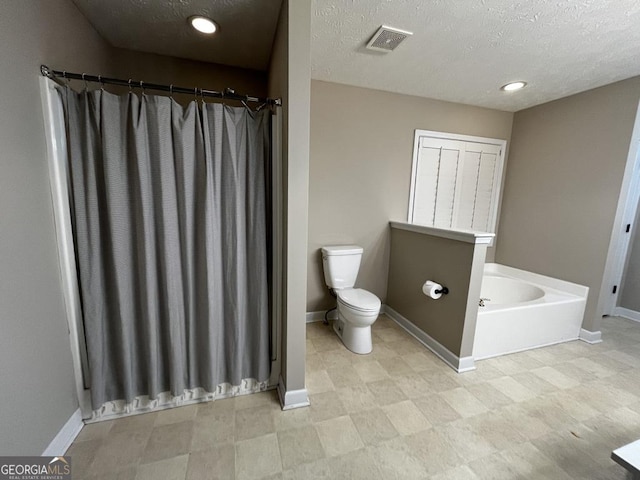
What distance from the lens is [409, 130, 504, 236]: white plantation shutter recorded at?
107 inches

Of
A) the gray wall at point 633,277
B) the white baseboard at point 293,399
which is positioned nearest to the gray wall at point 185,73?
the white baseboard at point 293,399

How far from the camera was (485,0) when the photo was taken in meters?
1.33

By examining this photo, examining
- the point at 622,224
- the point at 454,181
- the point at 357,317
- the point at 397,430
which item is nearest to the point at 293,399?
the point at 397,430

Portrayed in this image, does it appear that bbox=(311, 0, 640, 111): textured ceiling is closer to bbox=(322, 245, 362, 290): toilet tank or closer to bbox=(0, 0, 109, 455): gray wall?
bbox=(0, 0, 109, 455): gray wall

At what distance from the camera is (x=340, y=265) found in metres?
2.38

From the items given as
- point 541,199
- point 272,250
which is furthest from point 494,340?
point 272,250

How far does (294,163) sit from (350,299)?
1241 millimetres

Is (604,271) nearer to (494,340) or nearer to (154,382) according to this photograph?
(494,340)

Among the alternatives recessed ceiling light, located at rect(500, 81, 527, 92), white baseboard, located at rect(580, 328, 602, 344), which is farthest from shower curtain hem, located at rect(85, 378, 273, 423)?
recessed ceiling light, located at rect(500, 81, 527, 92)

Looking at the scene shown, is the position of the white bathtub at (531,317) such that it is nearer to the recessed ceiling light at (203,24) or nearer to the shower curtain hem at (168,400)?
the shower curtain hem at (168,400)

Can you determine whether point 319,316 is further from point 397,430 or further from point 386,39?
point 386,39

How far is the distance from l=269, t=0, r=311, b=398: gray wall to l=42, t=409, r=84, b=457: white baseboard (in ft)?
3.57

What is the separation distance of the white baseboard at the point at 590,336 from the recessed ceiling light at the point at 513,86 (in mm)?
2405

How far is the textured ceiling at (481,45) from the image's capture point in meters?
1.40
